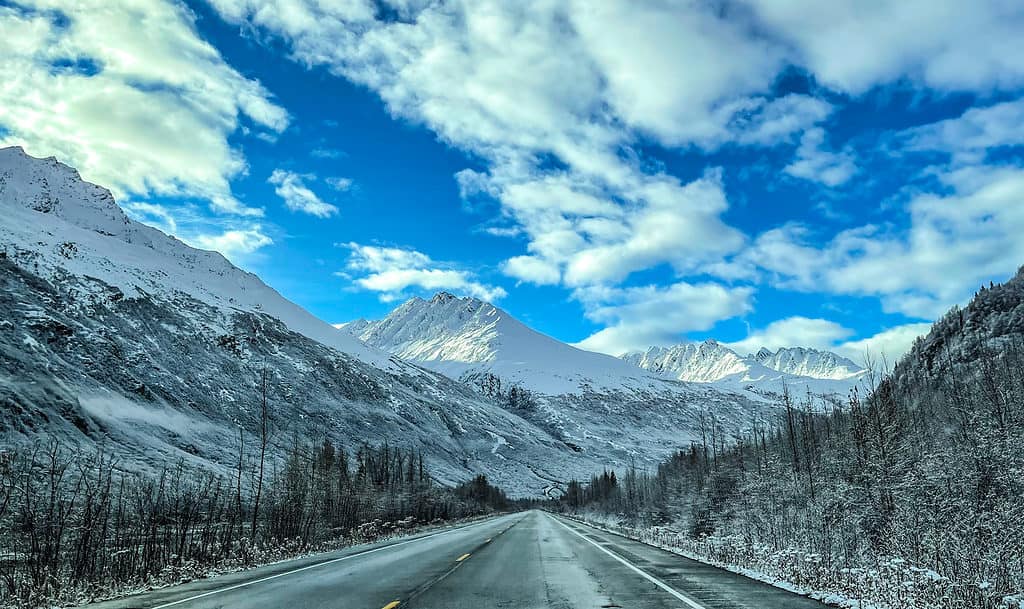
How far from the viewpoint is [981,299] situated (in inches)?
4090

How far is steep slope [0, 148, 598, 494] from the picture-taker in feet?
276

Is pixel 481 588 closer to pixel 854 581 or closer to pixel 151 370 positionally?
pixel 854 581

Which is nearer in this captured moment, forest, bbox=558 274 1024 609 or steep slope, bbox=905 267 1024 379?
forest, bbox=558 274 1024 609

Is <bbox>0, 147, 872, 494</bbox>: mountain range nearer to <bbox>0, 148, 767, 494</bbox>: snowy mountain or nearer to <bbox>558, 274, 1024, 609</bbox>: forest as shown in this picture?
<bbox>0, 148, 767, 494</bbox>: snowy mountain

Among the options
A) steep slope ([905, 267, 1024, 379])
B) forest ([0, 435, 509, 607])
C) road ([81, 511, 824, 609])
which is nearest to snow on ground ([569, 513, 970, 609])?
road ([81, 511, 824, 609])

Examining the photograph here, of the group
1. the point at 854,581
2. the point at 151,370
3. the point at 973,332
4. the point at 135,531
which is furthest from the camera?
the point at 151,370

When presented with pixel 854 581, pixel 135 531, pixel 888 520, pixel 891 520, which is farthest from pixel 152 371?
pixel 854 581

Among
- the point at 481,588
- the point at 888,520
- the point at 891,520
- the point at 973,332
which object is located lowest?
the point at 481,588

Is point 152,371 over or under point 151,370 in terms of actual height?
under

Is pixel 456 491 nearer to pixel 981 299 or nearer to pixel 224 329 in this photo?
pixel 224 329

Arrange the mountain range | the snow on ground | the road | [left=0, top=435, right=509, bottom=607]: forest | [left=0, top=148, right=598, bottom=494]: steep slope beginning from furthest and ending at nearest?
[left=0, top=148, right=598, bottom=494]: steep slope → the mountain range → [left=0, top=435, right=509, bottom=607]: forest → the road → the snow on ground

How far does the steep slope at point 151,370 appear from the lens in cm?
8406

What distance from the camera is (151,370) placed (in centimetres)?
11962

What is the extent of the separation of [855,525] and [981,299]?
106m
